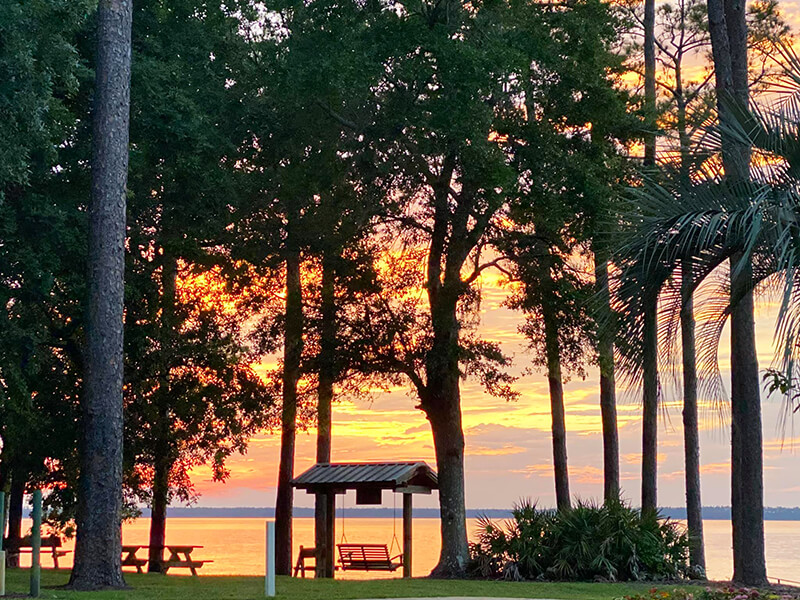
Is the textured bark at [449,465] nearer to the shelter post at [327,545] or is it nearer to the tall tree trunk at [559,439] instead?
the shelter post at [327,545]

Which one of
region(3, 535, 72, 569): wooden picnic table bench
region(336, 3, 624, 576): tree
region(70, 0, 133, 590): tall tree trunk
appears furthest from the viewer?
region(3, 535, 72, 569): wooden picnic table bench

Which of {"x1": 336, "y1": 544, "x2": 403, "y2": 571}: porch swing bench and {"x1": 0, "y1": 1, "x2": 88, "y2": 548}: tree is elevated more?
{"x1": 0, "y1": 1, "x2": 88, "y2": 548}: tree

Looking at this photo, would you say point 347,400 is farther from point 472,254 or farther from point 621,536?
point 621,536

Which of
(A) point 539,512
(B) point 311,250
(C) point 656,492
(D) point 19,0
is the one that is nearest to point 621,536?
(A) point 539,512

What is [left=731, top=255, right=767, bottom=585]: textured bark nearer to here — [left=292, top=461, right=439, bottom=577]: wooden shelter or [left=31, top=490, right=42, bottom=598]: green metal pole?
[left=292, top=461, right=439, bottom=577]: wooden shelter

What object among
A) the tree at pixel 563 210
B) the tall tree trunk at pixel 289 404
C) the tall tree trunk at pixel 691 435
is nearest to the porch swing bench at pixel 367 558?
the tall tree trunk at pixel 289 404

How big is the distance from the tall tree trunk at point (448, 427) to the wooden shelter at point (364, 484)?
2.08 feet

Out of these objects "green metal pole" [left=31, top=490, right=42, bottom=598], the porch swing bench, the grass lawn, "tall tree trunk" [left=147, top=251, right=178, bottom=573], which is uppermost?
"tall tree trunk" [left=147, top=251, right=178, bottom=573]

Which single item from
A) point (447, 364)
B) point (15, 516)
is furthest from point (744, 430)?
point (15, 516)

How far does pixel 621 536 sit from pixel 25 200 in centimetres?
1276

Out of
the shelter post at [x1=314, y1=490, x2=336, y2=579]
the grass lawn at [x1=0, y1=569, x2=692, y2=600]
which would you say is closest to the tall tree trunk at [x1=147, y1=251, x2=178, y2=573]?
the grass lawn at [x1=0, y1=569, x2=692, y2=600]

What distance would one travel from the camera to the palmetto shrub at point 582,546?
20234 mm

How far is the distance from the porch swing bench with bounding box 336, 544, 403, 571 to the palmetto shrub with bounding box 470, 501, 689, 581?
4242mm

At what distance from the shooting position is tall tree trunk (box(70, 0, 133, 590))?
1667cm
